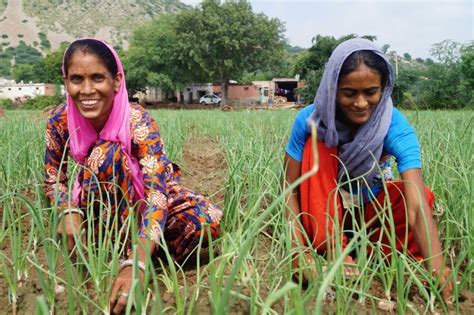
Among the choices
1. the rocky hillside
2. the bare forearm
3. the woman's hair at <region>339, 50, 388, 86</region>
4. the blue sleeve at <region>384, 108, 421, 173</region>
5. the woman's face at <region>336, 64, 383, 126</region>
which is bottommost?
the bare forearm

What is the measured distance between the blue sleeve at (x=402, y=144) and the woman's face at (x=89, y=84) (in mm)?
1014

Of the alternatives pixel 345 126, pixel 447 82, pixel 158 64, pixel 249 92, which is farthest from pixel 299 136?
pixel 249 92

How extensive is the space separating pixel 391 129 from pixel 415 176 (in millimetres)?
205

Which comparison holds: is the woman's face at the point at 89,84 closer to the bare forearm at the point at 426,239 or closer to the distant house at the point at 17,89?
the bare forearm at the point at 426,239

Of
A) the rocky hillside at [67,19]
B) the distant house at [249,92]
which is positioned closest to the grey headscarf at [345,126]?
the distant house at [249,92]

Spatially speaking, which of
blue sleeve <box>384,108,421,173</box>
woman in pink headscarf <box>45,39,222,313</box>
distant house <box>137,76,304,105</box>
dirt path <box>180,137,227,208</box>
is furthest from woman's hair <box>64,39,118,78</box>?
distant house <box>137,76,304,105</box>

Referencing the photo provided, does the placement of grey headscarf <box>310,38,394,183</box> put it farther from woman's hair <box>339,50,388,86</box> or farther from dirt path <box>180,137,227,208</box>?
dirt path <box>180,137,227,208</box>

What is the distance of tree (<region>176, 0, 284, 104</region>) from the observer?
80.3ft

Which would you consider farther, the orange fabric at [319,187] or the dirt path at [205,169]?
the dirt path at [205,169]

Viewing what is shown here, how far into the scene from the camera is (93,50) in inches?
59.4

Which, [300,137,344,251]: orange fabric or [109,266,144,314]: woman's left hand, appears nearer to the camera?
[109,266,144,314]: woman's left hand

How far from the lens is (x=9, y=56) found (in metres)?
87.6

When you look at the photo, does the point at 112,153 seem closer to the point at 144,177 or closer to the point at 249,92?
the point at 144,177

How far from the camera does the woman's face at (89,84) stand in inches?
58.9
